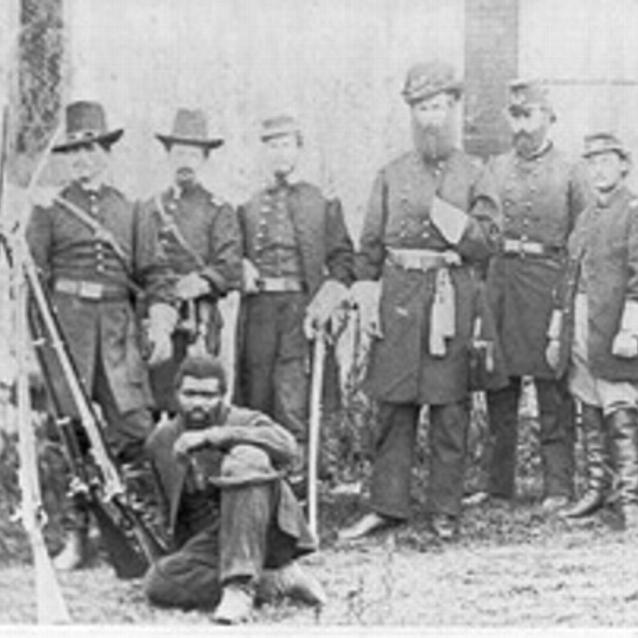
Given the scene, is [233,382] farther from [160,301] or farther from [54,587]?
[54,587]

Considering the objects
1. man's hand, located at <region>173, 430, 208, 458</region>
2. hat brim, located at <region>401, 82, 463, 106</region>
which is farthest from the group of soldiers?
man's hand, located at <region>173, 430, 208, 458</region>

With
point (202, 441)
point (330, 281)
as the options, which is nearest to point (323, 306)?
point (330, 281)

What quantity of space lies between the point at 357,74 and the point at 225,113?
0.42m

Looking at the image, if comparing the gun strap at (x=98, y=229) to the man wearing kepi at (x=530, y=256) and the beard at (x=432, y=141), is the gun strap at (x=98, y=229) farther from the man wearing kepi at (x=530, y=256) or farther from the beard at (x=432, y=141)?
the man wearing kepi at (x=530, y=256)

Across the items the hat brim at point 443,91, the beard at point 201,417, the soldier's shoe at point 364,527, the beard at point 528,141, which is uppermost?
the hat brim at point 443,91

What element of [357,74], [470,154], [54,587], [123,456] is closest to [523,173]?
[470,154]

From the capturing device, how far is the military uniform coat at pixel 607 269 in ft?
20.0

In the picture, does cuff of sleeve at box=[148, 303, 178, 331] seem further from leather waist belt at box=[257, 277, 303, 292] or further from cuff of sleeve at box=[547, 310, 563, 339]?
cuff of sleeve at box=[547, 310, 563, 339]

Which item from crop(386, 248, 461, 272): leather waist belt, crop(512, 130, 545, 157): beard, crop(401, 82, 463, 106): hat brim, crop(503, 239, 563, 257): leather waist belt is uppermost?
crop(401, 82, 463, 106): hat brim

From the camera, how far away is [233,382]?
6.09 m

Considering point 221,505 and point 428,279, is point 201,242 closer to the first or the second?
point 428,279

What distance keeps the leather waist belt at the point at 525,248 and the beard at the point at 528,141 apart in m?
0.27

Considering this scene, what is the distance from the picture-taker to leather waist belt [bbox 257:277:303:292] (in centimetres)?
613

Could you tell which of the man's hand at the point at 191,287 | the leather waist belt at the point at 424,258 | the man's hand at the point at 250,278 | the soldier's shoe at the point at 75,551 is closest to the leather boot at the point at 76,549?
the soldier's shoe at the point at 75,551
